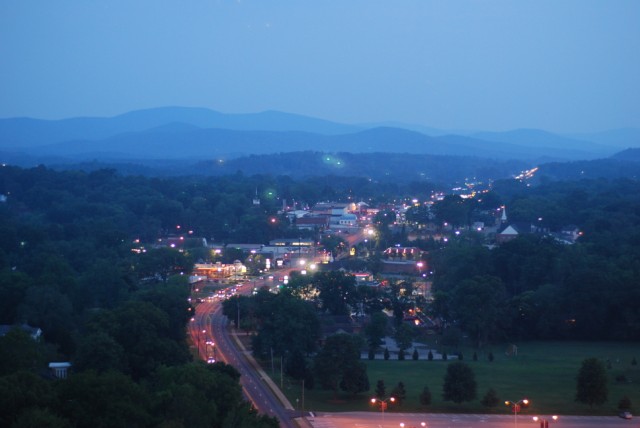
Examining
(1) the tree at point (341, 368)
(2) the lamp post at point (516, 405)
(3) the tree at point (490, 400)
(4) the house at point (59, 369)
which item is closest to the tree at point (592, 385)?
(2) the lamp post at point (516, 405)

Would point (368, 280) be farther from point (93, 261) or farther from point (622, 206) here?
point (622, 206)

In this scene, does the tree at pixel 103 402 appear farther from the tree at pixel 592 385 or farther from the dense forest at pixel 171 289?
the tree at pixel 592 385

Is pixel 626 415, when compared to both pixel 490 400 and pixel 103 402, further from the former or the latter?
pixel 103 402

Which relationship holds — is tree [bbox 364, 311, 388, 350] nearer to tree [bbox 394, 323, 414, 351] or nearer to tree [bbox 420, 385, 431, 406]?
tree [bbox 394, 323, 414, 351]

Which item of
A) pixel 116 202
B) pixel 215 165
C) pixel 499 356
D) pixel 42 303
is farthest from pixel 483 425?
pixel 215 165

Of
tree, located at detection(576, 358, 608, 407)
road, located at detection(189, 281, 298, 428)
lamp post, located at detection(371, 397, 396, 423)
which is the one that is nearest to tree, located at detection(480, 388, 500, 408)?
tree, located at detection(576, 358, 608, 407)

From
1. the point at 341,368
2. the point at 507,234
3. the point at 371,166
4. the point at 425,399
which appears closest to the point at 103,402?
the point at 341,368

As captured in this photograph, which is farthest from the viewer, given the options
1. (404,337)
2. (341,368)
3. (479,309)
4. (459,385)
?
(479,309)
